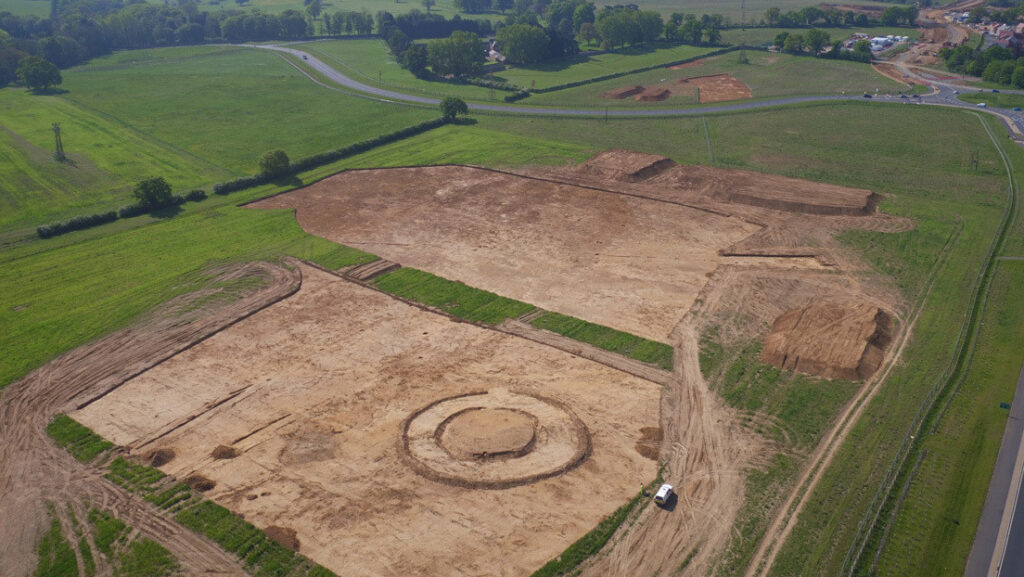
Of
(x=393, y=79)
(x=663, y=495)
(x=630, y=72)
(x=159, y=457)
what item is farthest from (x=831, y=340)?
(x=393, y=79)

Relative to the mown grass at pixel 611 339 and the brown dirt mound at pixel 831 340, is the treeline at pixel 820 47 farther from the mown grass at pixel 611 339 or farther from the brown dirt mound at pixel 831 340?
the mown grass at pixel 611 339

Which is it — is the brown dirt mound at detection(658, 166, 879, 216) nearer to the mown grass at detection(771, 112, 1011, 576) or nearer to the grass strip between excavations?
the mown grass at detection(771, 112, 1011, 576)

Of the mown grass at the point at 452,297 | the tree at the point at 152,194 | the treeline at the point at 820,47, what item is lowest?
the mown grass at the point at 452,297

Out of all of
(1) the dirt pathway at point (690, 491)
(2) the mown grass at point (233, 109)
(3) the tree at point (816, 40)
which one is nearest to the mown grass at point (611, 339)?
(1) the dirt pathway at point (690, 491)

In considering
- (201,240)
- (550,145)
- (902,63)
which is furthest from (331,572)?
(902,63)

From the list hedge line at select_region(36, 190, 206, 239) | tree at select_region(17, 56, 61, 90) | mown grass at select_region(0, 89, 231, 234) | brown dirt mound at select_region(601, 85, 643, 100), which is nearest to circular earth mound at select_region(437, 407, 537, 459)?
hedge line at select_region(36, 190, 206, 239)
